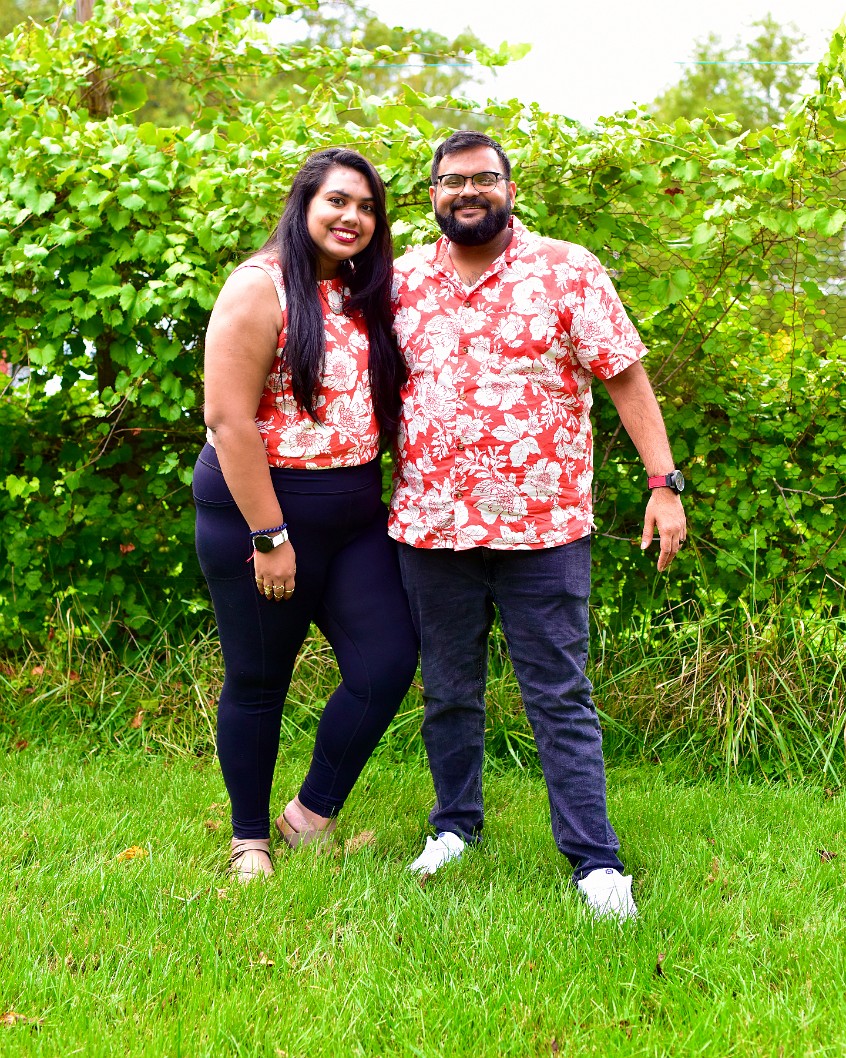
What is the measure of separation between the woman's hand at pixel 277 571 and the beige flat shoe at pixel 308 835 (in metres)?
0.81

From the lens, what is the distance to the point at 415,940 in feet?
8.67

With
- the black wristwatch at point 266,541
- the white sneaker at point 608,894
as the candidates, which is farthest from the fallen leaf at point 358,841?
the black wristwatch at point 266,541

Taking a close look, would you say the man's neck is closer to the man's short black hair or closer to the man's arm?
the man's short black hair

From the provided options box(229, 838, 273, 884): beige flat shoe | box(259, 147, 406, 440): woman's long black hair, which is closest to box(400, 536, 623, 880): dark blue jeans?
box(259, 147, 406, 440): woman's long black hair

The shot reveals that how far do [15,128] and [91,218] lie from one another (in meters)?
0.78

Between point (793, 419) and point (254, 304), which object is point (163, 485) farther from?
point (793, 419)

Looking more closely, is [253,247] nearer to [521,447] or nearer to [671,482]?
[521,447]

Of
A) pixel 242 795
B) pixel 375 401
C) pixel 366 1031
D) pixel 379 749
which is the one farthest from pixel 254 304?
pixel 379 749

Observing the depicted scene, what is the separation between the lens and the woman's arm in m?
2.78

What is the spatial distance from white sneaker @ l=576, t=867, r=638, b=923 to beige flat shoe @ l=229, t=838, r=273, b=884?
908mm

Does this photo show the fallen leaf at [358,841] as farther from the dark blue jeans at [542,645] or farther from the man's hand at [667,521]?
the man's hand at [667,521]

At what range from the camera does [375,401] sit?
9.83ft

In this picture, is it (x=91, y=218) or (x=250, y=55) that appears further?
(x=250, y=55)

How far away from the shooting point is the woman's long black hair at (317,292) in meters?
2.83
